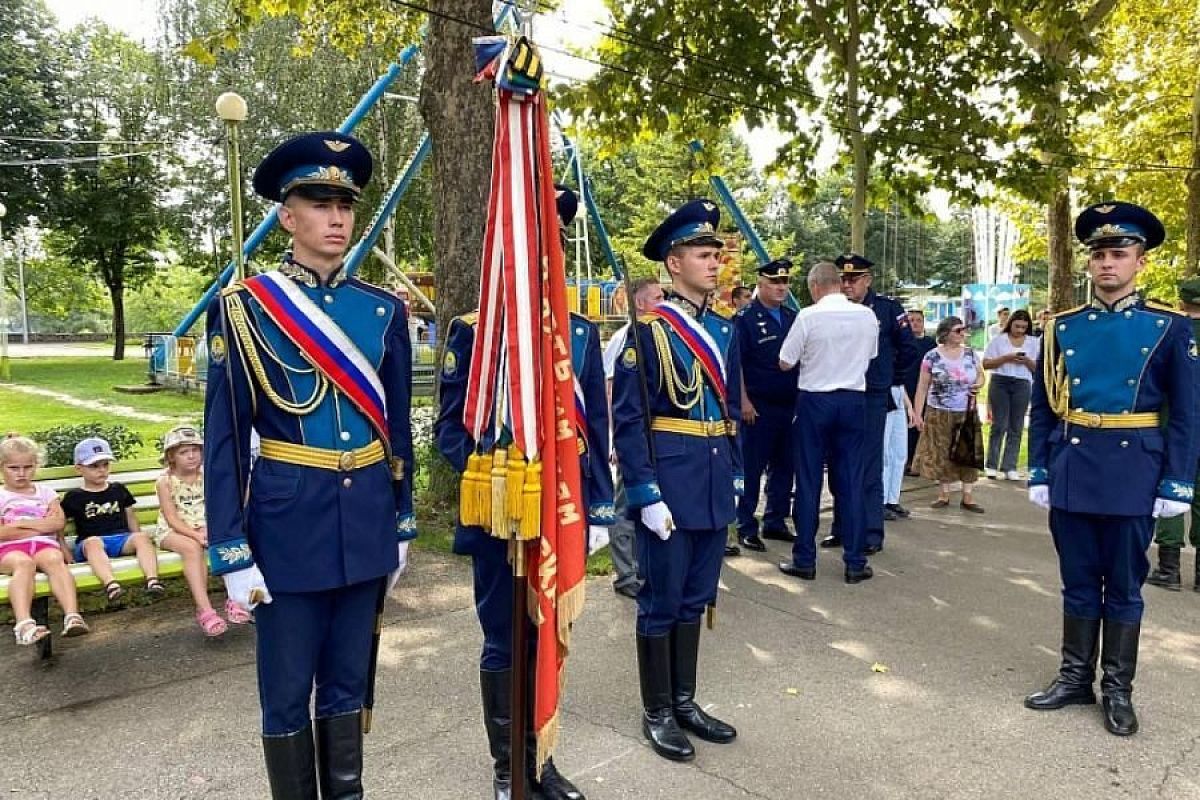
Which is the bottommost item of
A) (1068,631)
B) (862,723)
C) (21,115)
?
(862,723)

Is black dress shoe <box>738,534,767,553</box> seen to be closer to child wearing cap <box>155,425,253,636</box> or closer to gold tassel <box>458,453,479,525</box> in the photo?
child wearing cap <box>155,425,253,636</box>

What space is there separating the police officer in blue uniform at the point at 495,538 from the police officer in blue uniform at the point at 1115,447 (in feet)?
7.46

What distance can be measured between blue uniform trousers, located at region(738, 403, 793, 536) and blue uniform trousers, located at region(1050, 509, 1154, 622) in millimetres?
2953

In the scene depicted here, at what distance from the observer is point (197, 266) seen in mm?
29641

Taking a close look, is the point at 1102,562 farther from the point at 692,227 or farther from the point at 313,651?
the point at 313,651

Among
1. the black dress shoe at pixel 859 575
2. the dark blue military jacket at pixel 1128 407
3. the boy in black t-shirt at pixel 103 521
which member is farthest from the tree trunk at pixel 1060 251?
the boy in black t-shirt at pixel 103 521

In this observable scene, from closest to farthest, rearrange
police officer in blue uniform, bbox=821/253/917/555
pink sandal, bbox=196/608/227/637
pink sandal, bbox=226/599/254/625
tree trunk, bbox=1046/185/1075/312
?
pink sandal, bbox=196/608/227/637 < pink sandal, bbox=226/599/254/625 < police officer in blue uniform, bbox=821/253/917/555 < tree trunk, bbox=1046/185/1075/312

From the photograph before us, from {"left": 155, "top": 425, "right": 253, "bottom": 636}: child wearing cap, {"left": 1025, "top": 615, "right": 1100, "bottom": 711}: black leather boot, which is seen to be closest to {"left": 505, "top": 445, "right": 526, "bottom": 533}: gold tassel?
{"left": 155, "top": 425, "right": 253, "bottom": 636}: child wearing cap

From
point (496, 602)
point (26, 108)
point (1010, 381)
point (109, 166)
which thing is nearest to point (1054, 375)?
point (496, 602)

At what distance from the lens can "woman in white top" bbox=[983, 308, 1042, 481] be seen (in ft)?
32.3

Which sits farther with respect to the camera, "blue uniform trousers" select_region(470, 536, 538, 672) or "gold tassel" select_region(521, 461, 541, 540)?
"blue uniform trousers" select_region(470, 536, 538, 672)

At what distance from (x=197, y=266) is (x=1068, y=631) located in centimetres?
3021

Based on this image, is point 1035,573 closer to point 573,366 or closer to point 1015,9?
point 573,366

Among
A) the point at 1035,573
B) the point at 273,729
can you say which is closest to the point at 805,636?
the point at 1035,573
